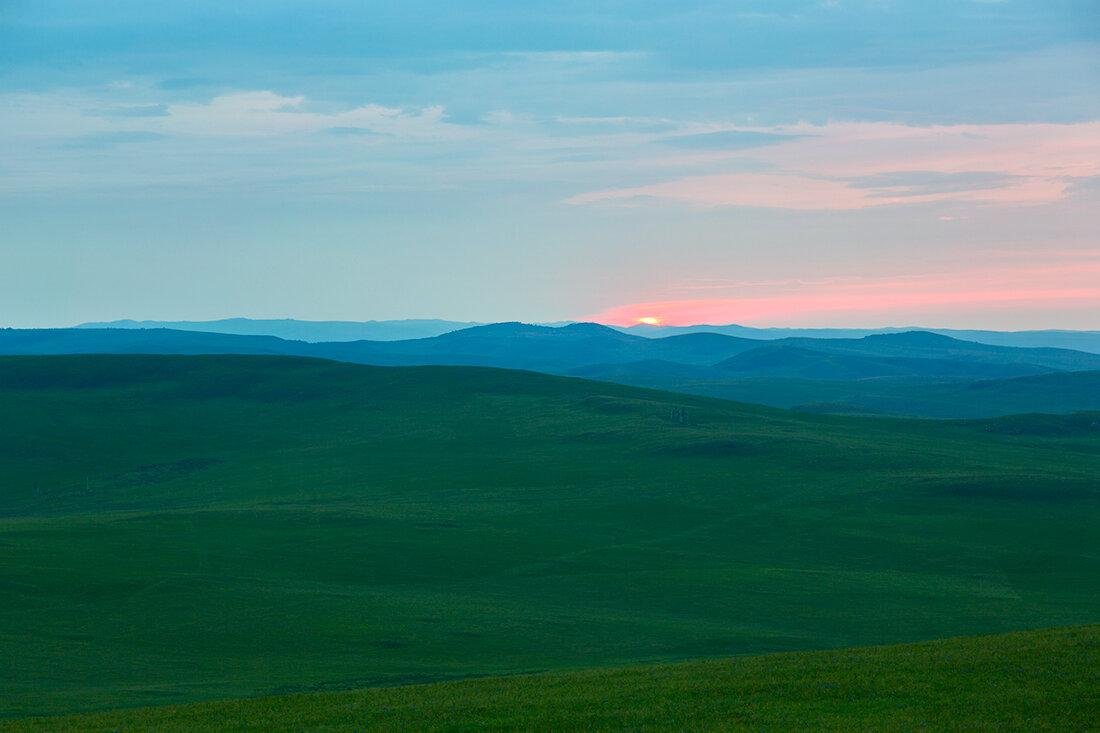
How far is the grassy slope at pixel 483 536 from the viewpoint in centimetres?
4712

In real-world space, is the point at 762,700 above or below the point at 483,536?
above

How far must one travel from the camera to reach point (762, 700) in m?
25.9

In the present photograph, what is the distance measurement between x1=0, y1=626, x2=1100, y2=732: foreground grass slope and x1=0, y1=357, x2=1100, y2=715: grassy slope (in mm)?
9223

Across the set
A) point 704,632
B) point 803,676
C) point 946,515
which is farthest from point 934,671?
point 946,515

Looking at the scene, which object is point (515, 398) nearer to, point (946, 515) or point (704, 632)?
point (946, 515)

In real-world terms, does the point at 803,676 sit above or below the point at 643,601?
above

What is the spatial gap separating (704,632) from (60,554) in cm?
3490

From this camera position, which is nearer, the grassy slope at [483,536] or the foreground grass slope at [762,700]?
the foreground grass slope at [762,700]

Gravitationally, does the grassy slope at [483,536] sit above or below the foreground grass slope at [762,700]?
below

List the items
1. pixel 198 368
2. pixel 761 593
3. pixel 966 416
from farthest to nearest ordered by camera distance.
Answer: pixel 966 416 → pixel 198 368 → pixel 761 593

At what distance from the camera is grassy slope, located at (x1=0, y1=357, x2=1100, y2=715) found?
155ft

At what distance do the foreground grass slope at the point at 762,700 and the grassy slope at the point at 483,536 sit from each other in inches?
363

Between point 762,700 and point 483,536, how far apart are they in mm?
49254

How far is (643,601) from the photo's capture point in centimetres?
5762
